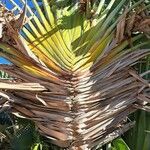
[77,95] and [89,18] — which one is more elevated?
[89,18]

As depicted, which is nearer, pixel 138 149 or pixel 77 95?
pixel 77 95

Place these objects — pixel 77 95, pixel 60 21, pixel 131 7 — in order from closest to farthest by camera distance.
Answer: pixel 77 95
pixel 131 7
pixel 60 21

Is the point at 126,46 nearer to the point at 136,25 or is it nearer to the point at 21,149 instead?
the point at 136,25

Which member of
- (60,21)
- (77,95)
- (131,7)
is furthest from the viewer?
(60,21)

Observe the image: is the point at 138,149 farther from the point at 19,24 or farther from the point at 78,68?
the point at 19,24

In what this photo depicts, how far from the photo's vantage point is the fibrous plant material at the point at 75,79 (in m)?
2.31

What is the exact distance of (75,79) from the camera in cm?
235

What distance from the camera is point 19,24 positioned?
Result: 2383 millimetres

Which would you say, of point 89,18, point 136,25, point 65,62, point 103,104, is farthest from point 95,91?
point 89,18

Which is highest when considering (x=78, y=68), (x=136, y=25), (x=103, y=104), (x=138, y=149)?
(x=136, y=25)

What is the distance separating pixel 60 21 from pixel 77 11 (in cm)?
18

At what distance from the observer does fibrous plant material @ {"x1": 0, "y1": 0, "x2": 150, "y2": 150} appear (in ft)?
7.57

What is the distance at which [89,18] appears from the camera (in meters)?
2.75

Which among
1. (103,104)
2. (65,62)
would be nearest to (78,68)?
(65,62)
